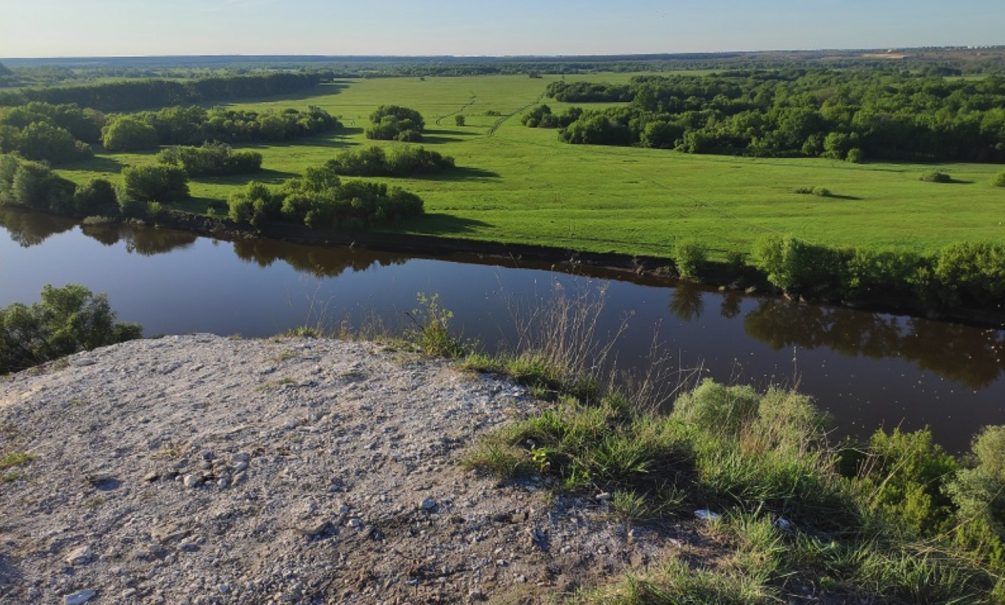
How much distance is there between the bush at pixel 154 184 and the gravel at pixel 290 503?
48.4 metres

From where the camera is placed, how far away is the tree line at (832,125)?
6825 centimetres

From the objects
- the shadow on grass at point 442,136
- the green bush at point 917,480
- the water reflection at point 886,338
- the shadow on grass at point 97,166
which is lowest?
the water reflection at point 886,338

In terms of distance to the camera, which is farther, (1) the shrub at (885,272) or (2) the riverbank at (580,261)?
(2) the riverbank at (580,261)

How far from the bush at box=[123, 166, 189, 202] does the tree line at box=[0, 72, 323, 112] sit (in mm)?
59299

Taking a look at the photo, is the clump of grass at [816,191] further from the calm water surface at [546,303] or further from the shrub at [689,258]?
the calm water surface at [546,303]

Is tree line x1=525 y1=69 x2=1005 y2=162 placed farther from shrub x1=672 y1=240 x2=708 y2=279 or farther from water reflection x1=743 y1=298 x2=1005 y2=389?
water reflection x1=743 y1=298 x2=1005 y2=389

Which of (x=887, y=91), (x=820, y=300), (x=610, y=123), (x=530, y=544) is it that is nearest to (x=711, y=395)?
(x=530, y=544)

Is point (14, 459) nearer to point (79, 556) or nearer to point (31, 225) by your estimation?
point (79, 556)

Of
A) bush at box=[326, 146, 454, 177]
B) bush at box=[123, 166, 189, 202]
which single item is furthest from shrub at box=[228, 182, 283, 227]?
bush at box=[326, 146, 454, 177]

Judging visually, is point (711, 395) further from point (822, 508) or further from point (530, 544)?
point (530, 544)

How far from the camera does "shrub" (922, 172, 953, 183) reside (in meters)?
56.8

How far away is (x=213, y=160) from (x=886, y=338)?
58.4 metres

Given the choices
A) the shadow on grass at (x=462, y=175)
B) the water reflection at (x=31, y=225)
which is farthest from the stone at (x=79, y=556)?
the shadow on grass at (x=462, y=175)

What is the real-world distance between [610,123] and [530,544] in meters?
80.6
